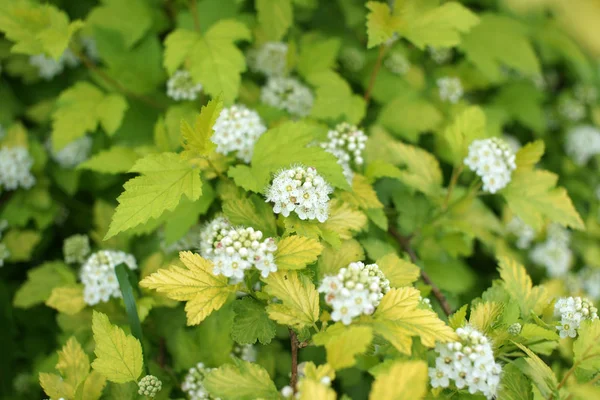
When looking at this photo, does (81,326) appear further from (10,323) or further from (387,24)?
(387,24)

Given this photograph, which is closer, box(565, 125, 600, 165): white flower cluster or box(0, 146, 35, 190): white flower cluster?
box(0, 146, 35, 190): white flower cluster

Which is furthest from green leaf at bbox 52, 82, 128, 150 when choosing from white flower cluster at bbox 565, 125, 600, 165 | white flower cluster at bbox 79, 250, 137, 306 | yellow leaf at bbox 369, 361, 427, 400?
white flower cluster at bbox 565, 125, 600, 165

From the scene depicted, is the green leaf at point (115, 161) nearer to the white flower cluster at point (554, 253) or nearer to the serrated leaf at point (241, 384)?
the serrated leaf at point (241, 384)

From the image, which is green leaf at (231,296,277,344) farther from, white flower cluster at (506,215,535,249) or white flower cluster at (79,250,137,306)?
white flower cluster at (506,215,535,249)

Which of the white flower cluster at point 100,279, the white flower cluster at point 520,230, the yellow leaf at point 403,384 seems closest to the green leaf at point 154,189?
the white flower cluster at point 100,279

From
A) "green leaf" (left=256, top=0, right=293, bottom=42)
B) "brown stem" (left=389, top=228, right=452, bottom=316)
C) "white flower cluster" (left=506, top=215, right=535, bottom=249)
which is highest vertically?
"green leaf" (left=256, top=0, right=293, bottom=42)

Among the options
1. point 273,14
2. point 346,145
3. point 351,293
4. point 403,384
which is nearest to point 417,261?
point 346,145

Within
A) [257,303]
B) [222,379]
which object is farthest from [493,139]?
[222,379]
